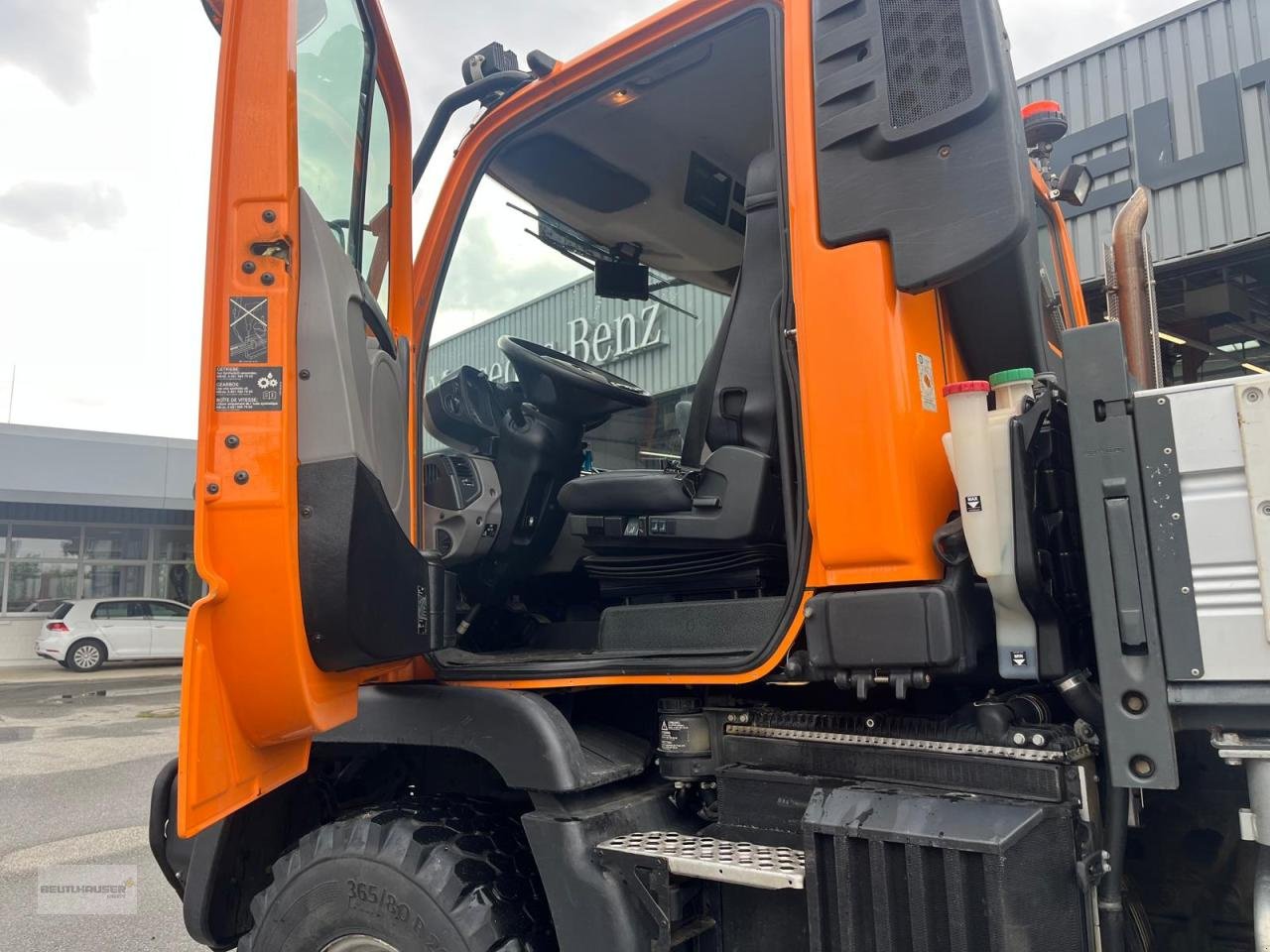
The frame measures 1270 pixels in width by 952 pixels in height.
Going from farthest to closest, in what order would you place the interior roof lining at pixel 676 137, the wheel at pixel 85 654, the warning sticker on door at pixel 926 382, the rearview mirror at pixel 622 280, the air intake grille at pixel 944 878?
the wheel at pixel 85 654 → the rearview mirror at pixel 622 280 → the interior roof lining at pixel 676 137 → the warning sticker on door at pixel 926 382 → the air intake grille at pixel 944 878

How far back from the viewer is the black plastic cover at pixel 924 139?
1.80 metres

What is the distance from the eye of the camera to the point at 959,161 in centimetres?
183

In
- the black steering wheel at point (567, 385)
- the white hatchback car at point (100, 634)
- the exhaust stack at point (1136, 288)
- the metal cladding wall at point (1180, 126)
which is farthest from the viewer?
the white hatchback car at point (100, 634)

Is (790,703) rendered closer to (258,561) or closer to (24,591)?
(258,561)

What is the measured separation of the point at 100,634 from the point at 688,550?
67.1 ft

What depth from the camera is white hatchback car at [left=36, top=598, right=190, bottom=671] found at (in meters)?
19.2

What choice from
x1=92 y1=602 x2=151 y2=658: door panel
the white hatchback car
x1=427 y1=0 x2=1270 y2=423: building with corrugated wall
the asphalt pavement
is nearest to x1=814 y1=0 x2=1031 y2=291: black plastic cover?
the asphalt pavement

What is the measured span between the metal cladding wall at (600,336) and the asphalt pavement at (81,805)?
3.32m

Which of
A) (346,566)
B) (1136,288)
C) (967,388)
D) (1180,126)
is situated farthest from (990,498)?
(1180,126)

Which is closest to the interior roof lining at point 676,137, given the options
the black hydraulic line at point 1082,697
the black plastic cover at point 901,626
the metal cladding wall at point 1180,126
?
the black plastic cover at point 901,626

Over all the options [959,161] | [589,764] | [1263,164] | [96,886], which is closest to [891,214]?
[959,161]

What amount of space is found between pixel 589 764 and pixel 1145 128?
931cm

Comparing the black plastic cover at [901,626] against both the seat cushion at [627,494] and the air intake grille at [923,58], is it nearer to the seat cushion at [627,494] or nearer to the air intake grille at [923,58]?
the seat cushion at [627,494]
